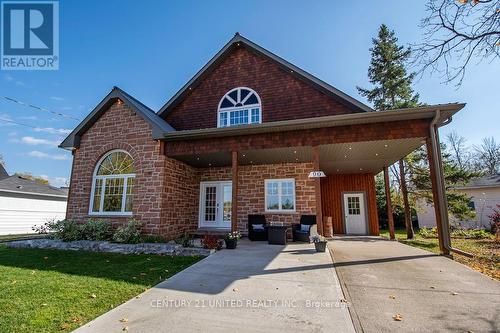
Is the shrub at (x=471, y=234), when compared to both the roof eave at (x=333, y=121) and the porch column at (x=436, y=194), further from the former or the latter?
the roof eave at (x=333, y=121)

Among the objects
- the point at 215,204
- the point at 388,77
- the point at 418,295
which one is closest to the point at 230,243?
the point at 215,204

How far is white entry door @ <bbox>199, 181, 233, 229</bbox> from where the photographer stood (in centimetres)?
1120

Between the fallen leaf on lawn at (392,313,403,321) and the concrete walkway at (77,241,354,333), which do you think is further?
the fallen leaf on lawn at (392,313,403,321)

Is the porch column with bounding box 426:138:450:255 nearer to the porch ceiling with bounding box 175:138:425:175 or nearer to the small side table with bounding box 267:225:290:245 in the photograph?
the porch ceiling with bounding box 175:138:425:175

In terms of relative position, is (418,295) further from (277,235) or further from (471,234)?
(471,234)

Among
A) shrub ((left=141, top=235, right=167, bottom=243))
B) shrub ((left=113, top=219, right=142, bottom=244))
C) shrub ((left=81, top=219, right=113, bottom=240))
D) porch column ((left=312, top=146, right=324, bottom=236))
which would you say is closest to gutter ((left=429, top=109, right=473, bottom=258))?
porch column ((left=312, top=146, right=324, bottom=236))

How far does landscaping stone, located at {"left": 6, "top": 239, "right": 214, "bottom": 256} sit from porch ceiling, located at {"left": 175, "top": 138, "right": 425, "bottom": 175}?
11.5ft

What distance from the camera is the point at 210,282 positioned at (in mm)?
4395

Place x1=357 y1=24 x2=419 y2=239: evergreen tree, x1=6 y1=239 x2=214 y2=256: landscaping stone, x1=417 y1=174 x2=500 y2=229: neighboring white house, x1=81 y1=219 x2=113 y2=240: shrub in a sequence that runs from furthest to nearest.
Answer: x1=417 y1=174 x2=500 y2=229: neighboring white house, x1=357 y1=24 x2=419 y2=239: evergreen tree, x1=81 y1=219 x2=113 y2=240: shrub, x1=6 y1=239 x2=214 y2=256: landscaping stone

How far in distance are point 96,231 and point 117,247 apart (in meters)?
1.70

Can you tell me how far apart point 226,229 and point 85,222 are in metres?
5.49

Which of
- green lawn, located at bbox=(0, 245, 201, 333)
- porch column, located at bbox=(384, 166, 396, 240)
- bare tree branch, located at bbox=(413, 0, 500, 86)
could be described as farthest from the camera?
porch column, located at bbox=(384, 166, 396, 240)

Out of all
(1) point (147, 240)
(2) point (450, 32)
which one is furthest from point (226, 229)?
(2) point (450, 32)

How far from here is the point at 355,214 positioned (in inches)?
493
